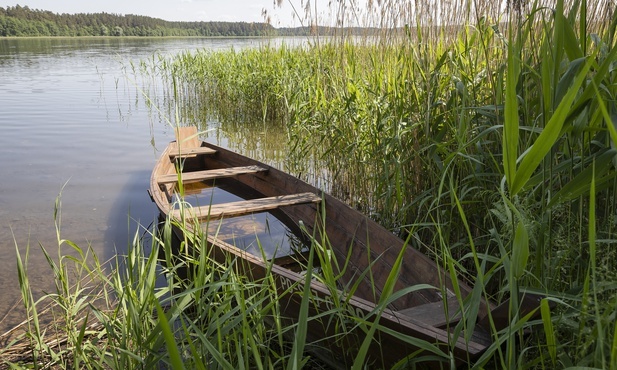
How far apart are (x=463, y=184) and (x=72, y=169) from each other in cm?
535

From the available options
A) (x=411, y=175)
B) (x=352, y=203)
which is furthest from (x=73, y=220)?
(x=411, y=175)

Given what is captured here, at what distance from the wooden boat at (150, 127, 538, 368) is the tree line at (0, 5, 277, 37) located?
53.6 metres

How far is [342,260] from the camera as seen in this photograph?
10.9 ft

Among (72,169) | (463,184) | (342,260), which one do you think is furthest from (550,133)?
(72,169)

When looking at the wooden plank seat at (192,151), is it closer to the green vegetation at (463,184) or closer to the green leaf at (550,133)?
the green vegetation at (463,184)

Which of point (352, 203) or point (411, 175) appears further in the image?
point (352, 203)

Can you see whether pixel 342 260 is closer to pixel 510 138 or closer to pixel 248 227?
pixel 248 227

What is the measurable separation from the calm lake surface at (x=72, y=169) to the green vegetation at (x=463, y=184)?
1.53 ft

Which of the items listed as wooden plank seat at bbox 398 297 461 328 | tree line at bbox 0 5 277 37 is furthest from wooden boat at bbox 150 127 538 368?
tree line at bbox 0 5 277 37

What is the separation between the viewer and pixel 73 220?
4922 millimetres

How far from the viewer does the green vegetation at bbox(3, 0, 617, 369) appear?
1308 mm

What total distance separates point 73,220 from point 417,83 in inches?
133

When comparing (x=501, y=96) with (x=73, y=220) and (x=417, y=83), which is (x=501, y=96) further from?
(x=73, y=220)

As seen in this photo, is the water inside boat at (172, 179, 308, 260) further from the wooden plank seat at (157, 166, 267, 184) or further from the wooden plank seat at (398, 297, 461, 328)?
the wooden plank seat at (398, 297, 461, 328)
